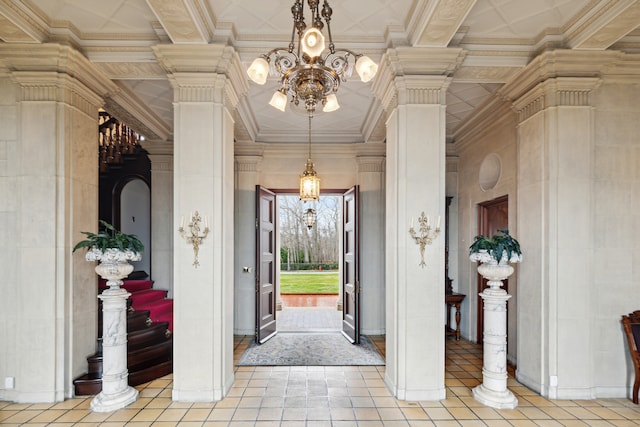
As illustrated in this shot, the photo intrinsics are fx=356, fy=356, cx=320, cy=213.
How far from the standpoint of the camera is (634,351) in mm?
3484

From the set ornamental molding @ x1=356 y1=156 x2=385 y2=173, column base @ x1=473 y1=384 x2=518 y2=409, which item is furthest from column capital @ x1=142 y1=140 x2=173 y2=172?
column base @ x1=473 y1=384 x2=518 y2=409

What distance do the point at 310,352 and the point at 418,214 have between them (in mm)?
2882

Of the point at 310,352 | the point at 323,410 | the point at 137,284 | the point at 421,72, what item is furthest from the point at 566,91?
the point at 137,284

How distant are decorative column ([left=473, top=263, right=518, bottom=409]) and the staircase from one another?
3616 millimetres

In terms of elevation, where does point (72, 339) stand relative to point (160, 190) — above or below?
below

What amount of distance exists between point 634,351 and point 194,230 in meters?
4.48

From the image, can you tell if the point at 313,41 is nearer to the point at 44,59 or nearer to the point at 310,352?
the point at 44,59

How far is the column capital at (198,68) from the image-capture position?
3.47m

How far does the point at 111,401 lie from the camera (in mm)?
3414

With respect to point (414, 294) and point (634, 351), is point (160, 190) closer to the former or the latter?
point (414, 294)

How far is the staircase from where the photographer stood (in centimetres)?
379

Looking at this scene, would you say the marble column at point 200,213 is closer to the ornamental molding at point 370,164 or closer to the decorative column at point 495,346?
the decorative column at point 495,346

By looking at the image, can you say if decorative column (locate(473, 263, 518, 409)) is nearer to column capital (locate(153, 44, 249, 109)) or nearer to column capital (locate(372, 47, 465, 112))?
column capital (locate(372, 47, 465, 112))

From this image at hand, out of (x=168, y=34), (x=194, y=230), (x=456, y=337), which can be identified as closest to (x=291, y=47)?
(x=168, y=34)
